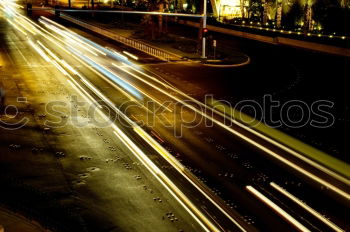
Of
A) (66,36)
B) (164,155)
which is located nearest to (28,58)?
(66,36)

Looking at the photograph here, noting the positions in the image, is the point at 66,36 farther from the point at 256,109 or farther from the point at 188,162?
the point at 188,162

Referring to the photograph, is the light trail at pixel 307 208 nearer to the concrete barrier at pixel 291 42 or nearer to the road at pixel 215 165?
the road at pixel 215 165

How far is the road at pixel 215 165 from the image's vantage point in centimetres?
1000

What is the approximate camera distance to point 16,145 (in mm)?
14453

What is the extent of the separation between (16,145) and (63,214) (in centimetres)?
548

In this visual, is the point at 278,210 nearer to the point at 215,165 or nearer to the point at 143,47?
the point at 215,165

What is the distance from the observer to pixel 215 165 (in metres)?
13.0

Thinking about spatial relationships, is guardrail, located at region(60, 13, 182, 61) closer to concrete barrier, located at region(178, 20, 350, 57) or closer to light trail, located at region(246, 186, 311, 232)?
concrete barrier, located at region(178, 20, 350, 57)

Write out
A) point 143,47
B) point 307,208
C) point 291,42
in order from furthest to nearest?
point 291,42 → point 143,47 → point 307,208

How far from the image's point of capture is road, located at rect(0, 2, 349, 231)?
10.0 metres

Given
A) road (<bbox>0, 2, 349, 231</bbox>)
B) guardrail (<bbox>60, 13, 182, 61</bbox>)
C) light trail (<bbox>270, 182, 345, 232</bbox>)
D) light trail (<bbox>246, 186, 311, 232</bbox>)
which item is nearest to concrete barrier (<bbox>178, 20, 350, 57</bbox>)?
guardrail (<bbox>60, 13, 182, 61</bbox>)

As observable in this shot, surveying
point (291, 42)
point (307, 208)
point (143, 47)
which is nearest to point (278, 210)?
point (307, 208)

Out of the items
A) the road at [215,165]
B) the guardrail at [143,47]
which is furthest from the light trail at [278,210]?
the guardrail at [143,47]

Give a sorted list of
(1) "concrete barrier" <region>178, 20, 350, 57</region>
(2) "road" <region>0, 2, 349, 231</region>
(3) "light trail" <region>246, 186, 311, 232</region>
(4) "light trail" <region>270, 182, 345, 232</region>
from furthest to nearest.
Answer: (1) "concrete barrier" <region>178, 20, 350, 57</region>, (2) "road" <region>0, 2, 349, 231</region>, (4) "light trail" <region>270, 182, 345, 232</region>, (3) "light trail" <region>246, 186, 311, 232</region>
